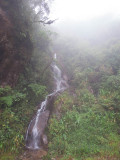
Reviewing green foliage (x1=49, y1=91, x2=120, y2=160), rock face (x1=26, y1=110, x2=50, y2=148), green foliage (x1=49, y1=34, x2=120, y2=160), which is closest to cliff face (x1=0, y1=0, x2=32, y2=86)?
rock face (x1=26, y1=110, x2=50, y2=148)

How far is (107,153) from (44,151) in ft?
12.2

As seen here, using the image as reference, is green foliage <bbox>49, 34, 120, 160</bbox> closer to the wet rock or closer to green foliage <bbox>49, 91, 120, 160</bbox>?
green foliage <bbox>49, 91, 120, 160</bbox>

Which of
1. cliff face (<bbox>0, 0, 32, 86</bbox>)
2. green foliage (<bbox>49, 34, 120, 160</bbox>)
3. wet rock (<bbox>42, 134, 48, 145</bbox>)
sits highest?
cliff face (<bbox>0, 0, 32, 86</bbox>)

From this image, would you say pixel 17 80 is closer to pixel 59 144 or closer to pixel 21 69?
pixel 21 69

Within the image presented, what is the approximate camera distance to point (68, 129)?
26.8 feet

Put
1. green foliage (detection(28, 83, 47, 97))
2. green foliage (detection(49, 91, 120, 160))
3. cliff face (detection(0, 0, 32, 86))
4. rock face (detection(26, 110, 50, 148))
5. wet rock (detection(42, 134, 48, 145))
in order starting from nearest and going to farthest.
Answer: green foliage (detection(49, 91, 120, 160)) → wet rock (detection(42, 134, 48, 145)) → rock face (detection(26, 110, 50, 148)) → cliff face (detection(0, 0, 32, 86)) → green foliage (detection(28, 83, 47, 97))

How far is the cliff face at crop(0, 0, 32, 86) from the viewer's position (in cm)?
923

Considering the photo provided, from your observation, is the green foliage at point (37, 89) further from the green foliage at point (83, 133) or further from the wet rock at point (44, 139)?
the wet rock at point (44, 139)

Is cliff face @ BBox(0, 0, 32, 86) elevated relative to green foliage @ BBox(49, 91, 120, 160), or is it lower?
elevated

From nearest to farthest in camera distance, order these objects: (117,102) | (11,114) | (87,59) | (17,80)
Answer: (11,114) < (117,102) < (17,80) < (87,59)

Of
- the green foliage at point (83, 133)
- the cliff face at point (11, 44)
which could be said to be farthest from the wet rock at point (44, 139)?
the cliff face at point (11, 44)

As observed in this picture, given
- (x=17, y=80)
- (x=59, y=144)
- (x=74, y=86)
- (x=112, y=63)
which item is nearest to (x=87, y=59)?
(x=112, y=63)

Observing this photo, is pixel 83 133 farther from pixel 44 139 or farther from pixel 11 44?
pixel 11 44

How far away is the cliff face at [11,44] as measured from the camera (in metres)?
9.23
